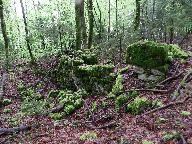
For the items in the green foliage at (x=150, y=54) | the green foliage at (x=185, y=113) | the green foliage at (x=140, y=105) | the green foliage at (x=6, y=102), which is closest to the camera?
the green foliage at (x=185, y=113)

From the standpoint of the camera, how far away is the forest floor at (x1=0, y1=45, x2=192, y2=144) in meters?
10.8

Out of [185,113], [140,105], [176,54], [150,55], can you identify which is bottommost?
[140,105]

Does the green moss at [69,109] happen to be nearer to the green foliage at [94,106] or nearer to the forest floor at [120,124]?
the forest floor at [120,124]

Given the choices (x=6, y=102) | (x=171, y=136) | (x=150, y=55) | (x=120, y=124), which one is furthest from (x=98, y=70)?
(x=171, y=136)

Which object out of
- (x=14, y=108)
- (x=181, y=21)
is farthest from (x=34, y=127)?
(x=181, y=21)

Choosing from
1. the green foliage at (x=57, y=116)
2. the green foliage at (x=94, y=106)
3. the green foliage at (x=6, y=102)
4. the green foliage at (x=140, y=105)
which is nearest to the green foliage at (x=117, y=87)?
the green foliage at (x=94, y=106)

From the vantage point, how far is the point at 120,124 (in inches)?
479

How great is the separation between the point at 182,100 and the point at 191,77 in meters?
1.71

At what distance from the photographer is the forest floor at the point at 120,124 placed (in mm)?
10828

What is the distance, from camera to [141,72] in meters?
15.2

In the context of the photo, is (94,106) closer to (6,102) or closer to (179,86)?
(179,86)

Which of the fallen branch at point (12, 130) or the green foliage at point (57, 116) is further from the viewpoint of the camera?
the green foliage at point (57, 116)

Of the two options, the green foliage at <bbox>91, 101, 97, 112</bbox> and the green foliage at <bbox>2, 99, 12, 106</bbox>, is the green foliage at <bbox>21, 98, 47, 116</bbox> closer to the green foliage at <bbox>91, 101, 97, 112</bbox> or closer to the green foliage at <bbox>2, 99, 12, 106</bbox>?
the green foliage at <bbox>2, 99, 12, 106</bbox>

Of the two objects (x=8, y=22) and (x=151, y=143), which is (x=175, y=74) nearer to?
(x=151, y=143)
